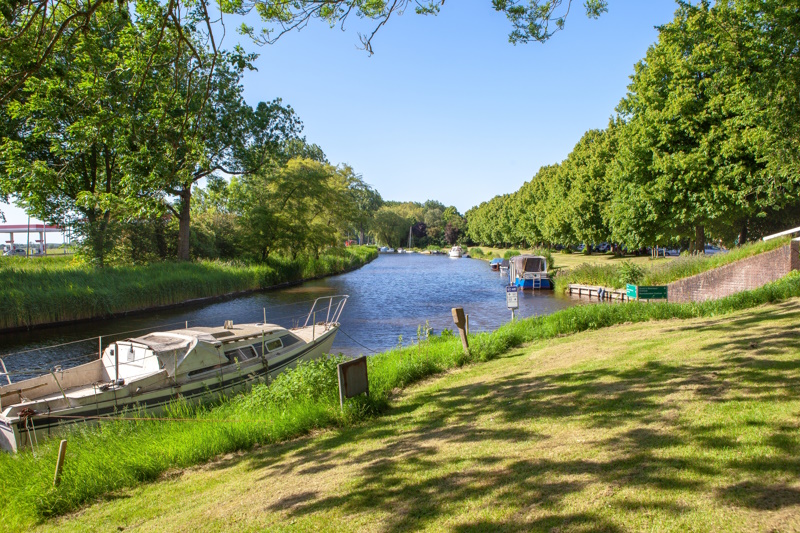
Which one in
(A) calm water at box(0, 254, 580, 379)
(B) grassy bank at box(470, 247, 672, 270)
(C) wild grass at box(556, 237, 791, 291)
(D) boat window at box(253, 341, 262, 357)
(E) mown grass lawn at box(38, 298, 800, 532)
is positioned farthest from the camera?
(B) grassy bank at box(470, 247, 672, 270)

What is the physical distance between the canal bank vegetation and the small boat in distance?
3138 cm

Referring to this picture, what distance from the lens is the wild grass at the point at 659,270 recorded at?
21.5m

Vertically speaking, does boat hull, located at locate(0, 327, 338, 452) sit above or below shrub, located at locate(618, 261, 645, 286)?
below

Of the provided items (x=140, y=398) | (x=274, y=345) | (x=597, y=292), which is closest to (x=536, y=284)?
(x=597, y=292)

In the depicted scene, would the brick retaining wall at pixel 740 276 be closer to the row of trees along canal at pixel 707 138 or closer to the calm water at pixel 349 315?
the row of trees along canal at pixel 707 138

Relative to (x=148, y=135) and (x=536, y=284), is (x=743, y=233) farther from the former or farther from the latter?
(x=148, y=135)

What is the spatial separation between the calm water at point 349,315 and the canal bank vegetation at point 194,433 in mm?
5419

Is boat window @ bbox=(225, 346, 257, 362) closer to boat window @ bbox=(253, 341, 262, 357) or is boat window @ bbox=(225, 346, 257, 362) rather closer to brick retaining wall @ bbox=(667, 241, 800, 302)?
boat window @ bbox=(253, 341, 262, 357)

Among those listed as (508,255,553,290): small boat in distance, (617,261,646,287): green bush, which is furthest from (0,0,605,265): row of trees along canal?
(617,261,646,287): green bush

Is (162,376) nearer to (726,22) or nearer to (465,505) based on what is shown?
(465,505)

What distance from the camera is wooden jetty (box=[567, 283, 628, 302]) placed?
1288 inches

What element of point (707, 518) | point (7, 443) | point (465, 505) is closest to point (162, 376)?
point (7, 443)

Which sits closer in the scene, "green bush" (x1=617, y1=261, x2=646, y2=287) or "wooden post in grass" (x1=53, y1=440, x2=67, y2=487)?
"wooden post in grass" (x1=53, y1=440, x2=67, y2=487)

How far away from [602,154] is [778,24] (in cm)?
3906
